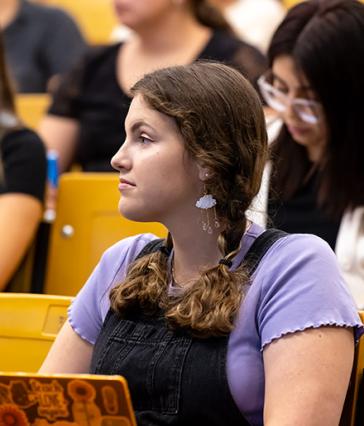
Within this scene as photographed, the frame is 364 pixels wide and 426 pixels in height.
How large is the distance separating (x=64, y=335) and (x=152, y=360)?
257mm

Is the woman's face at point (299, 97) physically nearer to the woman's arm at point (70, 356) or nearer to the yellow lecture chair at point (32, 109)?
the woman's arm at point (70, 356)

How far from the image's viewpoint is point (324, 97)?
2.37 m

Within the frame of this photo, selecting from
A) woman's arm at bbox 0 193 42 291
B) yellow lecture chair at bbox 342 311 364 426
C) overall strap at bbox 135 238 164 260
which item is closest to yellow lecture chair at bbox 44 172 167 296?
woman's arm at bbox 0 193 42 291

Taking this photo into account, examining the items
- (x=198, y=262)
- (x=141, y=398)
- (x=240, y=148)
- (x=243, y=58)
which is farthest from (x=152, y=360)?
(x=243, y=58)

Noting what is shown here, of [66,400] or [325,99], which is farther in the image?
[325,99]

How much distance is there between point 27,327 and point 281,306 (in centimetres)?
63

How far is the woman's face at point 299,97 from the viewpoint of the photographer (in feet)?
7.84

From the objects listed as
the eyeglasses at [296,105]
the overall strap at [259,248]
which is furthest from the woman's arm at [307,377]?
the eyeglasses at [296,105]

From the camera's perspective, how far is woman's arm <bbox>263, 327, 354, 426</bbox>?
1445 mm

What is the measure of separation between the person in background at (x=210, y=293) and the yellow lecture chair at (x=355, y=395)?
13cm

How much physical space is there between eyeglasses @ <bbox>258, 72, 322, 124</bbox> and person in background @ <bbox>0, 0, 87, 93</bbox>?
2.07m

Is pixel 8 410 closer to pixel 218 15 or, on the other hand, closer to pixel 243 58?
pixel 243 58

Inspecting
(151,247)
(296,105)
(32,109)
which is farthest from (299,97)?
(32,109)

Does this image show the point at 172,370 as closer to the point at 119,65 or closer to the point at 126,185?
the point at 126,185
